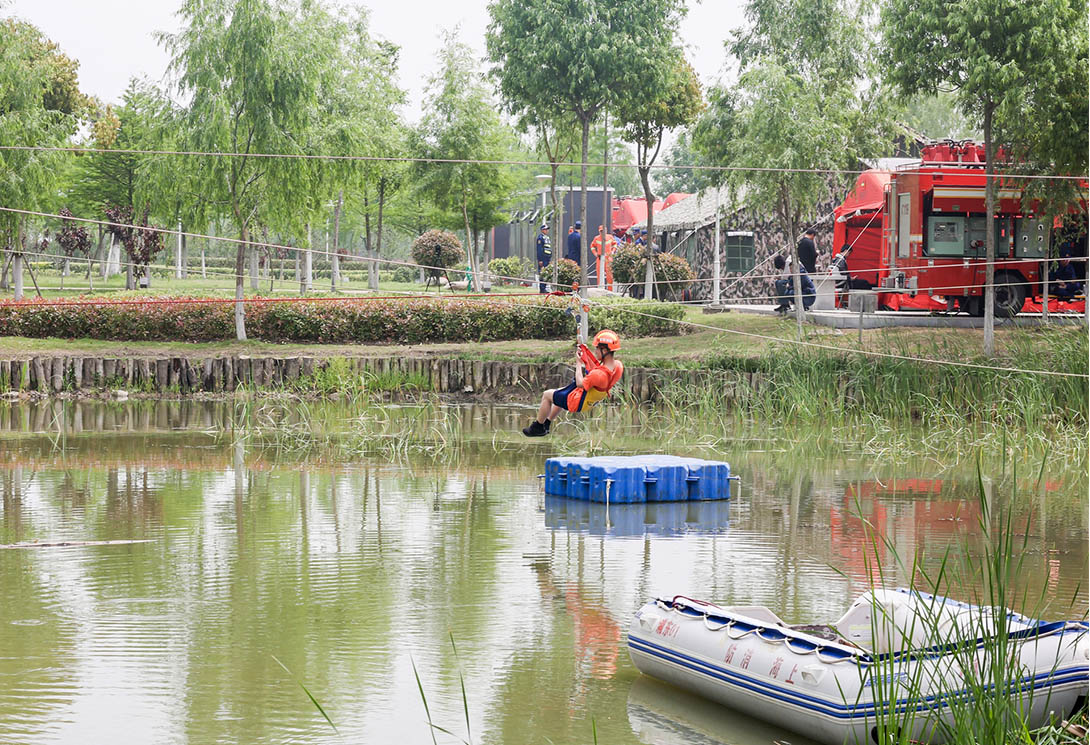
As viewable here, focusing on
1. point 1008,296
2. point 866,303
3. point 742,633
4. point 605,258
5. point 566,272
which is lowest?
point 742,633

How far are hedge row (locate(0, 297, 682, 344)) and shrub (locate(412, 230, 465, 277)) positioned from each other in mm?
18265

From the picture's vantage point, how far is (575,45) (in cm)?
2922

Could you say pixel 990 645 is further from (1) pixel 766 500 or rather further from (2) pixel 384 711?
(1) pixel 766 500

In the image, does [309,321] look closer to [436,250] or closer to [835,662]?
[436,250]

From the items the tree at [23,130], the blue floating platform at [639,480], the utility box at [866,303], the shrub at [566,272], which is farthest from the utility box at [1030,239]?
the tree at [23,130]

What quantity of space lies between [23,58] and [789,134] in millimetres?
16508

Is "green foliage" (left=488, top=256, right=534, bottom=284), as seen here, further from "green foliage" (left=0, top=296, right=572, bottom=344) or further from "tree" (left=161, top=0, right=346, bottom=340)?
"tree" (left=161, top=0, right=346, bottom=340)

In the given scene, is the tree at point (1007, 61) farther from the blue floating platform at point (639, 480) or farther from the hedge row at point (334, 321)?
the blue floating platform at point (639, 480)

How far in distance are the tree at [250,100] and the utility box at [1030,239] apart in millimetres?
13268

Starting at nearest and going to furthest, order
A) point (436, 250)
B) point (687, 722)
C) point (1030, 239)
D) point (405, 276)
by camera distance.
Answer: point (687, 722), point (1030, 239), point (436, 250), point (405, 276)

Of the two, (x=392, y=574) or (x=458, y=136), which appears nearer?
(x=392, y=574)

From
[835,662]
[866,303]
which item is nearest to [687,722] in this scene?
[835,662]

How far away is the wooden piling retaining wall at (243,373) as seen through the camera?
24.4 meters

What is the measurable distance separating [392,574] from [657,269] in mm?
23620
